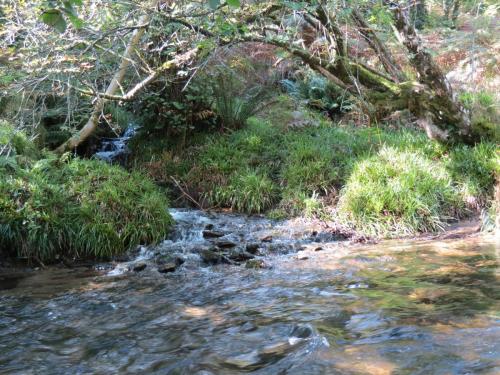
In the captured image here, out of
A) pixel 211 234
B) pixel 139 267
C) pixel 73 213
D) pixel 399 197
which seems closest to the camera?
pixel 139 267

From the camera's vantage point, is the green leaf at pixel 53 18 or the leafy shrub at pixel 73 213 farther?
the leafy shrub at pixel 73 213

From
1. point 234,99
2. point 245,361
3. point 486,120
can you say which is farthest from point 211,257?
point 486,120

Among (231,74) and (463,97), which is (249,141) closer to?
(231,74)

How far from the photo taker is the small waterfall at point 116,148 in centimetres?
1019

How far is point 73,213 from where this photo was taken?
6.57 metres

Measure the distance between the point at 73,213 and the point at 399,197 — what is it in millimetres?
4720

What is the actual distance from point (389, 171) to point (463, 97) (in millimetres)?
3292

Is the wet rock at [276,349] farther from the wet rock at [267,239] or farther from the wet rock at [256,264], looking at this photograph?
the wet rock at [267,239]

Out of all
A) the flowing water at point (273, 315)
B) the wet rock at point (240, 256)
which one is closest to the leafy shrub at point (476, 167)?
the flowing water at point (273, 315)

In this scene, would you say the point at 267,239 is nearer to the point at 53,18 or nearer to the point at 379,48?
the point at 379,48

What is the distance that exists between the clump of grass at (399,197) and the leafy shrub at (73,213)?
2.91 metres

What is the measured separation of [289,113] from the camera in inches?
442

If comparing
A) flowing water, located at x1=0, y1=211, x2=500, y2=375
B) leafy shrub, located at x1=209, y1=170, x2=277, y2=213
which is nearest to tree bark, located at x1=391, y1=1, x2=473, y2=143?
flowing water, located at x1=0, y1=211, x2=500, y2=375

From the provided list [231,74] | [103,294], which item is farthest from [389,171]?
[103,294]
